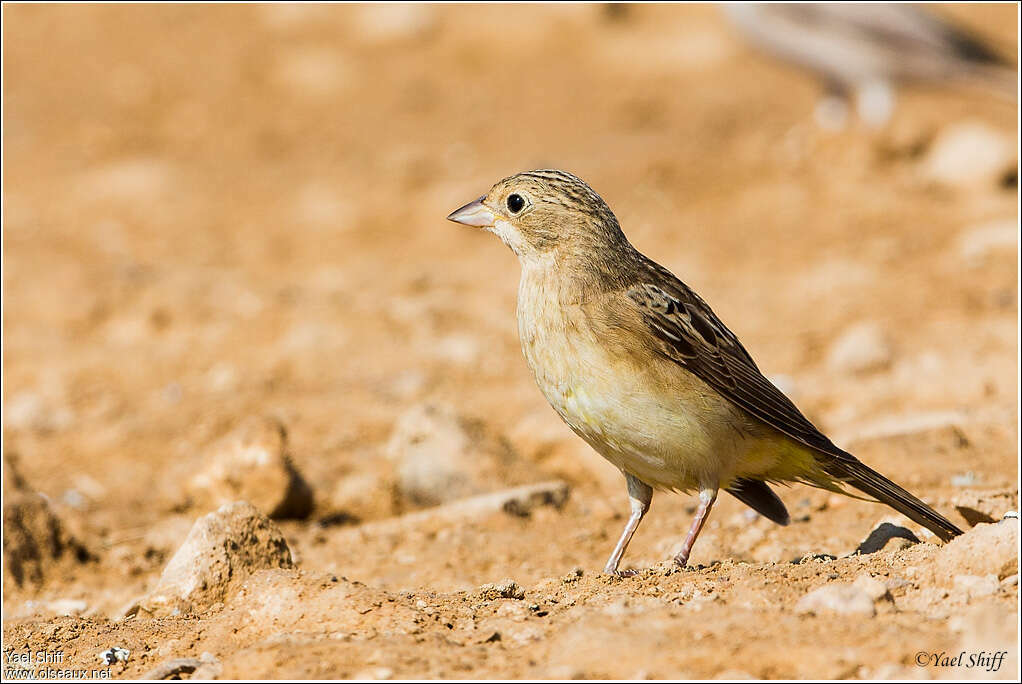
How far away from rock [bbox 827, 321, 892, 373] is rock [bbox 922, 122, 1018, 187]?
4.22 meters

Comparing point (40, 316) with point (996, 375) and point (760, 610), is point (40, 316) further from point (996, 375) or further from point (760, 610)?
point (760, 610)

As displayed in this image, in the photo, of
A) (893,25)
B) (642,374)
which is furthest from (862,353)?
(893,25)

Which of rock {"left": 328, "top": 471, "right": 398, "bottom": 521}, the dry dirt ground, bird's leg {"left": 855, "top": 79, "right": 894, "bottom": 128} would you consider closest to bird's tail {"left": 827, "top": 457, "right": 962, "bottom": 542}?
the dry dirt ground

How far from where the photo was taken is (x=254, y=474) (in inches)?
264

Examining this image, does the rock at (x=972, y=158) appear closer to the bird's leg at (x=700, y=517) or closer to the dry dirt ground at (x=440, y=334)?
the dry dirt ground at (x=440, y=334)

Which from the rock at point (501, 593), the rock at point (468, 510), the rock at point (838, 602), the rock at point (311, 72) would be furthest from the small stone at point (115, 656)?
the rock at point (311, 72)

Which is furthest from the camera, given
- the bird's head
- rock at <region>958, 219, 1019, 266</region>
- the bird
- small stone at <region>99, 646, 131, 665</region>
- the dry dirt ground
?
the bird

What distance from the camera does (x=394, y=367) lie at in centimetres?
908

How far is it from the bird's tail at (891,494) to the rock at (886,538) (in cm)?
7

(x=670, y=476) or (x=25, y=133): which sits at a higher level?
(x=25, y=133)

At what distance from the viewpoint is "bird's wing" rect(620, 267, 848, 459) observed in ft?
16.5

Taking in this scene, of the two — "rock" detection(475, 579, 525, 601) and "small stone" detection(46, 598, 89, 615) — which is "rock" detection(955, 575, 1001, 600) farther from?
"small stone" detection(46, 598, 89, 615)

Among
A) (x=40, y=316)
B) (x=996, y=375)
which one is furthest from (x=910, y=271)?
(x=40, y=316)

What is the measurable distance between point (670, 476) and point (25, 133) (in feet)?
37.1
